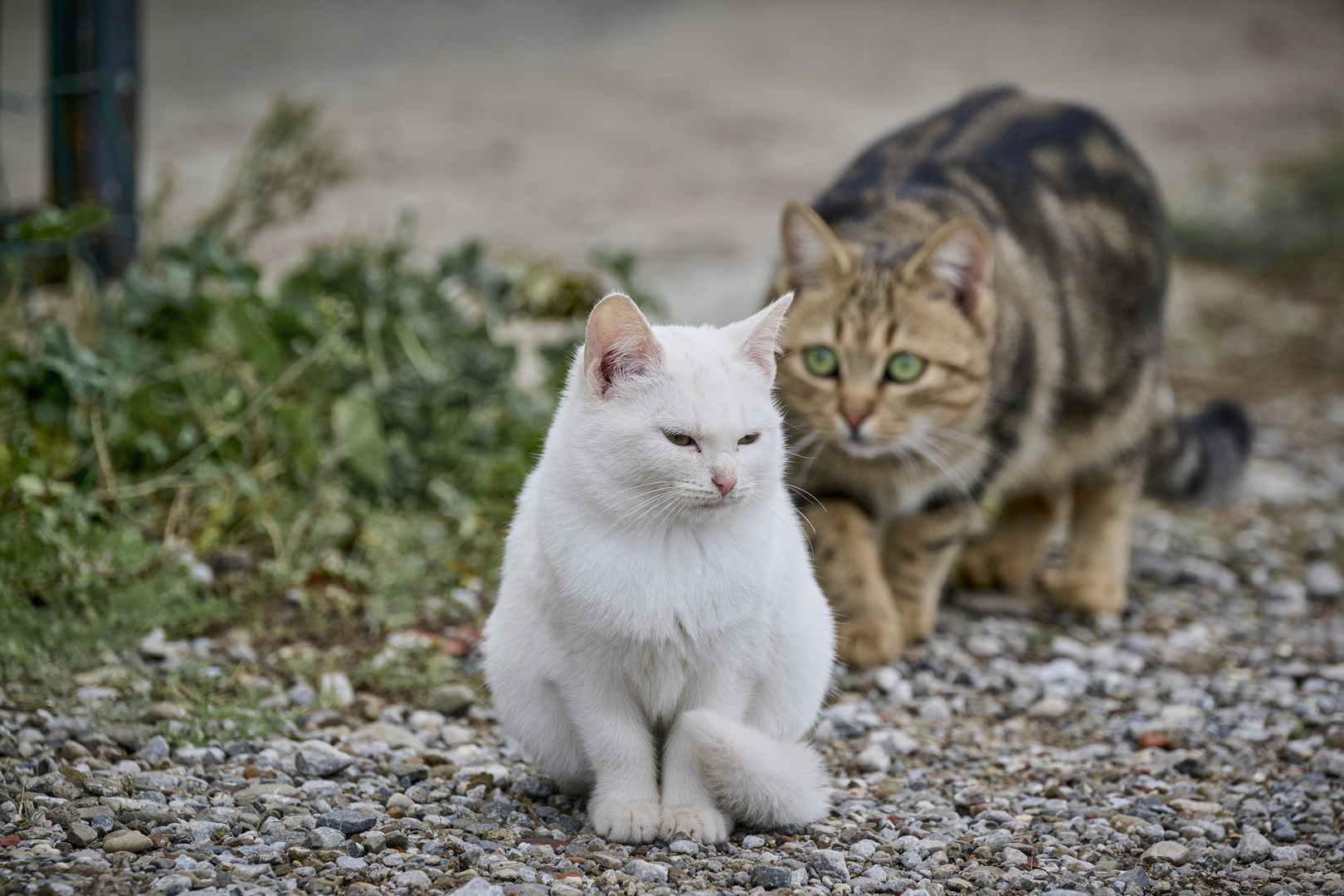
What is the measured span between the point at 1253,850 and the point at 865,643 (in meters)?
1.24

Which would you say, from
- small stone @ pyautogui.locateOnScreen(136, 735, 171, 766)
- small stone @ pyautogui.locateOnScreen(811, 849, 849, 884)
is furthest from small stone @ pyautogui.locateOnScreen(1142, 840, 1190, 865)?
small stone @ pyautogui.locateOnScreen(136, 735, 171, 766)

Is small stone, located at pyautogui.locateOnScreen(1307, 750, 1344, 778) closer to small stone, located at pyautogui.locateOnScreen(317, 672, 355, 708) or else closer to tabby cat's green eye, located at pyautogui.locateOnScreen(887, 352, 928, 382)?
tabby cat's green eye, located at pyautogui.locateOnScreen(887, 352, 928, 382)

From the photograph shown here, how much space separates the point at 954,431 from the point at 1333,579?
1.75m

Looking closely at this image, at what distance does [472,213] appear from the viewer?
8.20 m

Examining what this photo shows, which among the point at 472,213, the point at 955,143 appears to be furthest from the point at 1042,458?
the point at 472,213

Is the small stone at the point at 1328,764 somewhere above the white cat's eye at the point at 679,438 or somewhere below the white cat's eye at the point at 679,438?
below

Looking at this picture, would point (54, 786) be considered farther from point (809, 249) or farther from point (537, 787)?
point (809, 249)

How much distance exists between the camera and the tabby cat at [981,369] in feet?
11.0

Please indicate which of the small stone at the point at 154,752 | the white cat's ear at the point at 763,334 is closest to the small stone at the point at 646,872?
the white cat's ear at the point at 763,334

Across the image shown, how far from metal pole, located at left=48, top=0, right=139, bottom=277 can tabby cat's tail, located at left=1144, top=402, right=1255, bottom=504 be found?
410 cm

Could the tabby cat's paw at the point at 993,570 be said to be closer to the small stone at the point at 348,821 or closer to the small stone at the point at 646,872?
the small stone at the point at 646,872

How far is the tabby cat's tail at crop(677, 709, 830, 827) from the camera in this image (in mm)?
2191

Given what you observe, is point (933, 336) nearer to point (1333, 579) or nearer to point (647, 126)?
point (1333, 579)

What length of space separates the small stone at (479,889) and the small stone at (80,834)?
26.7 inches
